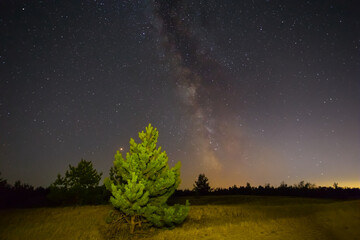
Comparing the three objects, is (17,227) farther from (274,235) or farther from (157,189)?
(274,235)

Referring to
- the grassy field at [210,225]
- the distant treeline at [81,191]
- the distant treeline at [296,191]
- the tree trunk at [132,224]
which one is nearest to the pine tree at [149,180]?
the tree trunk at [132,224]

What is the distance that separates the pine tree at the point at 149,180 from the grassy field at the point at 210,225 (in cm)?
142

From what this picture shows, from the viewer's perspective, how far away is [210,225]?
780 inches

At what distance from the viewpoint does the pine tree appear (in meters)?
15.1

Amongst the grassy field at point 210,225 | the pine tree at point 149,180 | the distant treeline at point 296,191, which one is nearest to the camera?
the pine tree at point 149,180

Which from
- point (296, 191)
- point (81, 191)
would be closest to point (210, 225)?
point (81, 191)

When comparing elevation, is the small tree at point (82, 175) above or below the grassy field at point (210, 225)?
above

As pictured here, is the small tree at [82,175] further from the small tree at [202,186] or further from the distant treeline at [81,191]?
the small tree at [202,186]

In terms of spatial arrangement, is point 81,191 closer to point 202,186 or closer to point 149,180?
point 149,180

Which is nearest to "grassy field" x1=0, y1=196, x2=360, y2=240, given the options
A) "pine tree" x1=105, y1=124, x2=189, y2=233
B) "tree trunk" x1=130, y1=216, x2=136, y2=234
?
"tree trunk" x1=130, y1=216, x2=136, y2=234

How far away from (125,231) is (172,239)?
11.3 ft

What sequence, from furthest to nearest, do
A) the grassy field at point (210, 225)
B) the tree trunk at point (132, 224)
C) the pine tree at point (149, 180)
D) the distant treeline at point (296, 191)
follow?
the distant treeline at point (296, 191)
the grassy field at point (210, 225)
the tree trunk at point (132, 224)
the pine tree at point (149, 180)

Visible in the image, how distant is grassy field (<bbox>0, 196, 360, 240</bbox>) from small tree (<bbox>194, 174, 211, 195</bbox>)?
54780 millimetres

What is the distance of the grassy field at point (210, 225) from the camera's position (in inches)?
667
